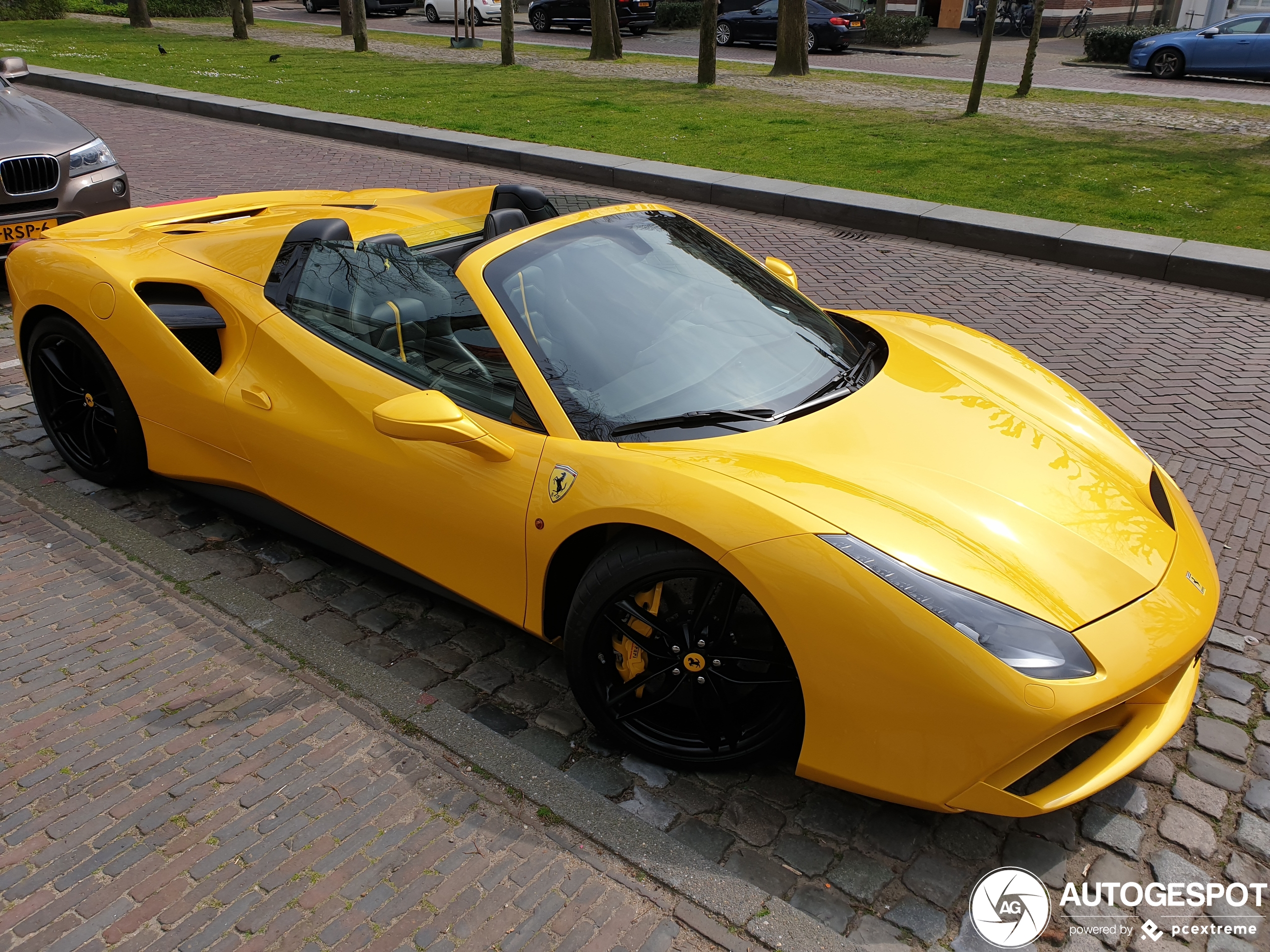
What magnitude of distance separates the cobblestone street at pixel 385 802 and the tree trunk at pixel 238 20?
832 inches

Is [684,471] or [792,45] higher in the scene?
[792,45]

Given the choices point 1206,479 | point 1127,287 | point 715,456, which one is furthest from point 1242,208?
point 715,456

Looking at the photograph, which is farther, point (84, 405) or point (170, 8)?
point (170, 8)

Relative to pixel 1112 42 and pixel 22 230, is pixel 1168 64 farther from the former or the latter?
pixel 22 230

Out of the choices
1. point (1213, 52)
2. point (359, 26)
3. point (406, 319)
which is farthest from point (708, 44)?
point (406, 319)

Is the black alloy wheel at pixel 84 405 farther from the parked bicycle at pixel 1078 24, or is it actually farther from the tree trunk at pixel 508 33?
the parked bicycle at pixel 1078 24

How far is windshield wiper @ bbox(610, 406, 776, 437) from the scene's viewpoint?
2.87m

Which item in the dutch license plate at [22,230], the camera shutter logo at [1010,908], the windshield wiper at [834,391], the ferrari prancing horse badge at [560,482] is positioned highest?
the windshield wiper at [834,391]

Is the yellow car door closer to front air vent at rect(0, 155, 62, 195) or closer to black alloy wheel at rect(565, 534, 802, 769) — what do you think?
black alloy wheel at rect(565, 534, 802, 769)

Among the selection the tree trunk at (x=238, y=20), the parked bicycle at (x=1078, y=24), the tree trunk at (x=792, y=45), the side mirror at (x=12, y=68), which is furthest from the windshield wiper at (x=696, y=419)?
the parked bicycle at (x=1078, y=24)

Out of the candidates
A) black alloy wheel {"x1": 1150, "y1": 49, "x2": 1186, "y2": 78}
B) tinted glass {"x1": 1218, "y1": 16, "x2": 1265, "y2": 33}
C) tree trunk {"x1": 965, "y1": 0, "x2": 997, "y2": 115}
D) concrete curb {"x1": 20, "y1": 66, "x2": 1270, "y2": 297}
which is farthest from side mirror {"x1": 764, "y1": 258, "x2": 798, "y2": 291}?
tinted glass {"x1": 1218, "y1": 16, "x2": 1265, "y2": 33}

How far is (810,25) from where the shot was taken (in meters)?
25.2

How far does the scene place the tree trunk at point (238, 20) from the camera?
21656mm

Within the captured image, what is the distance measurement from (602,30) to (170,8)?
15.2m
